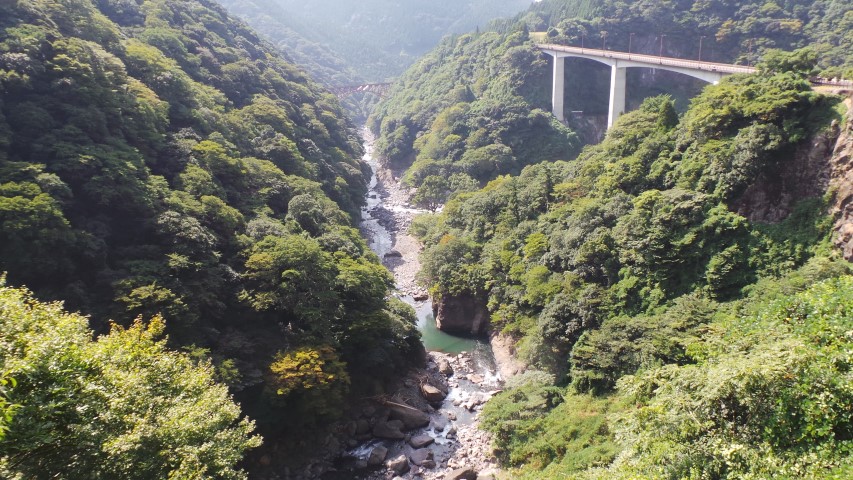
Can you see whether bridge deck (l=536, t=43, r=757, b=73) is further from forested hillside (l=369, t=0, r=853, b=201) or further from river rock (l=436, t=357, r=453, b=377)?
river rock (l=436, t=357, r=453, b=377)

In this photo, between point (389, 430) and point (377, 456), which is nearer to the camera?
point (377, 456)

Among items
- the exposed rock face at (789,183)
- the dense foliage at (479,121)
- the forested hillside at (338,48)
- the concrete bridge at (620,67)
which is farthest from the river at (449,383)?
the forested hillside at (338,48)

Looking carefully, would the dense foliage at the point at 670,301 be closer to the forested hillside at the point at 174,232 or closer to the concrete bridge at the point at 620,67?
the forested hillside at the point at 174,232

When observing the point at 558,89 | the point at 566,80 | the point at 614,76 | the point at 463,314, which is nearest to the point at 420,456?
the point at 463,314

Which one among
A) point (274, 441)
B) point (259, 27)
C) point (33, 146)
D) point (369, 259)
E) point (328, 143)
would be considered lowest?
point (274, 441)

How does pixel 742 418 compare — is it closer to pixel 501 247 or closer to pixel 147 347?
pixel 147 347

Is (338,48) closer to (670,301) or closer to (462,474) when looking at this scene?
(670,301)

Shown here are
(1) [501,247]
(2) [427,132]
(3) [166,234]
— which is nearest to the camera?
(3) [166,234]

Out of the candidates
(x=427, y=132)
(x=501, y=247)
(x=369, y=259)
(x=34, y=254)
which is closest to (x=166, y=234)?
(x=34, y=254)
